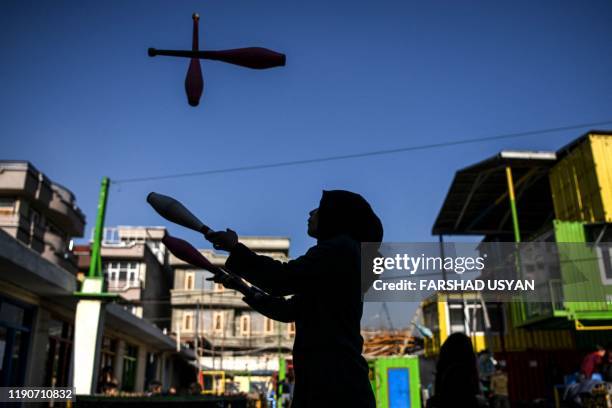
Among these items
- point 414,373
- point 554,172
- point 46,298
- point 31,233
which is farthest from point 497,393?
point 31,233

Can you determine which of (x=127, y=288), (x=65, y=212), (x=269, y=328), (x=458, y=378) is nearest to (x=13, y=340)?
(x=458, y=378)

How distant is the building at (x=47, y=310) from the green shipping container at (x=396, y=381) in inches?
277

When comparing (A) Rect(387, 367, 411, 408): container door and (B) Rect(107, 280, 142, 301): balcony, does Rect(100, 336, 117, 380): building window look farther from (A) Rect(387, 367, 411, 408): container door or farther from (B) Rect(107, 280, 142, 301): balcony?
(B) Rect(107, 280, 142, 301): balcony

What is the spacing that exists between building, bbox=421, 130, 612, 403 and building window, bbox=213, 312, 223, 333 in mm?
26212

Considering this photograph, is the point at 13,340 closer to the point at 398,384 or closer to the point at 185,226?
the point at 398,384

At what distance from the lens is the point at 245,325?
51.1 metres

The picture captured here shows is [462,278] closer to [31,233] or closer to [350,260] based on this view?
[350,260]

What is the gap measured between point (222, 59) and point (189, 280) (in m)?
50.1

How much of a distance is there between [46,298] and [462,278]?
10.8 meters

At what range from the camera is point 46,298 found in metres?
13.7

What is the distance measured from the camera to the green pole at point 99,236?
43.1 feet

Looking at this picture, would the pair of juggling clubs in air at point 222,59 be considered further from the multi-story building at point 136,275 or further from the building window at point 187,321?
the building window at point 187,321

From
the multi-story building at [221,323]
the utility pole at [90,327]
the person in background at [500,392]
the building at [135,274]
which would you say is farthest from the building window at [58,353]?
the multi-story building at [221,323]

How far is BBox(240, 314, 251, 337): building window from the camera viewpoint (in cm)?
5050
